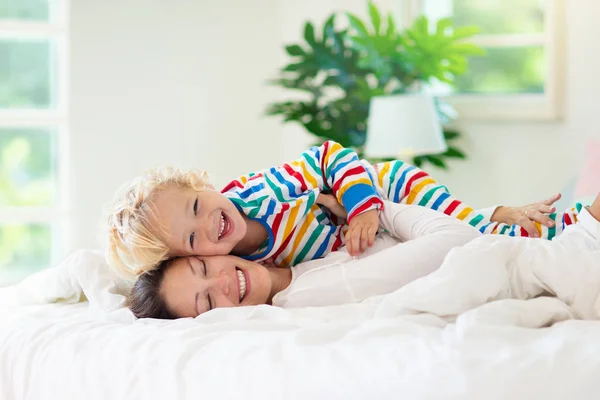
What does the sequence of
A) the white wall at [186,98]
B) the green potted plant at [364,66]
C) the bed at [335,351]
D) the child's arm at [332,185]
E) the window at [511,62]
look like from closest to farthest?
the bed at [335,351]
the child's arm at [332,185]
the window at [511,62]
the green potted plant at [364,66]
the white wall at [186,98]

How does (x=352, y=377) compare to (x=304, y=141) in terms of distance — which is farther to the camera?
(x=304, y=141)

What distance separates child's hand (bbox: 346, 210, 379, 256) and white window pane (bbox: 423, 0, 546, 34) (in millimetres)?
2107

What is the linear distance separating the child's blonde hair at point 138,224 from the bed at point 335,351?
11cm

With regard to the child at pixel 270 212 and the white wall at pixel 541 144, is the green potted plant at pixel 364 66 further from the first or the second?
the child at pixel 270 212

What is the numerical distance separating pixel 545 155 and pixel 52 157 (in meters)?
2.34

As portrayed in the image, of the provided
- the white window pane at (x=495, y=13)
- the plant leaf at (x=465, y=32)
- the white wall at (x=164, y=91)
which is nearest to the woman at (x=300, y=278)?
the plant leaf at (x=465, y=32)

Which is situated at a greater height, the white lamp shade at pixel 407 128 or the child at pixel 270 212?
the white lamp shade at pixel 407 128

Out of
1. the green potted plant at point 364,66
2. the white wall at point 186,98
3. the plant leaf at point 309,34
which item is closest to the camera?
the green potted plant at point 364,66

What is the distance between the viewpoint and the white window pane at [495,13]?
356 cm

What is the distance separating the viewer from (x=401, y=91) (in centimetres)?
369

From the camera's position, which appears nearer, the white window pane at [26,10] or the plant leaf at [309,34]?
the plant leaf at [309,34]

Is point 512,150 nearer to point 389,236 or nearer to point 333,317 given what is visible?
point 389,236

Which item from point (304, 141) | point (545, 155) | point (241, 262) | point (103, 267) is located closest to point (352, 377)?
point (241, 262)

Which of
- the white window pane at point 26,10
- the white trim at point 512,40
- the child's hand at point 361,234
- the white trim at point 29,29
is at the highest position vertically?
the white window pane at point 26,10
